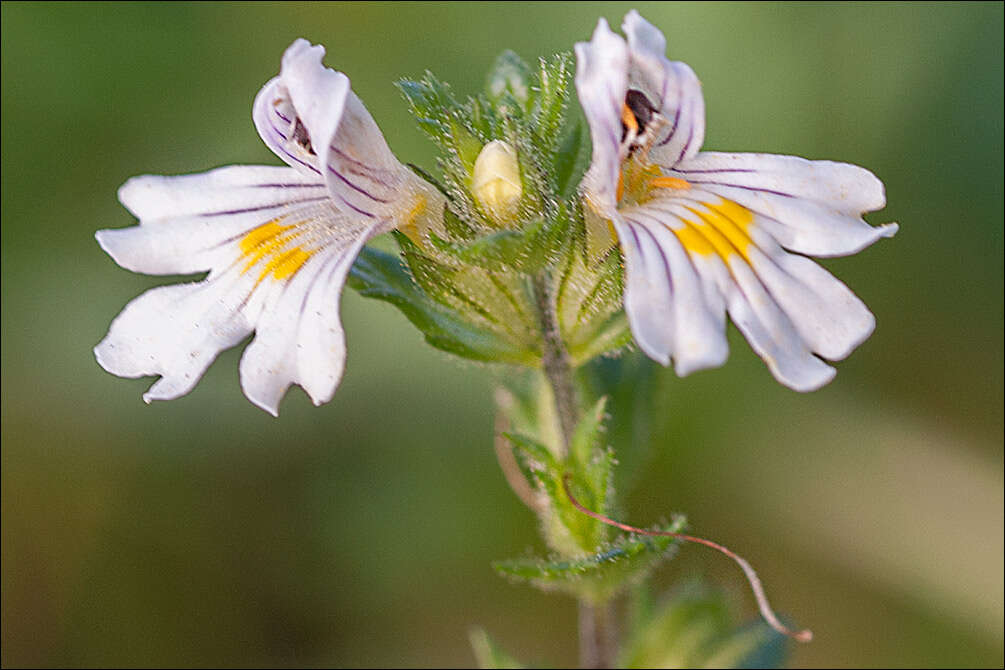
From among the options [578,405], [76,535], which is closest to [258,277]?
[578,405]

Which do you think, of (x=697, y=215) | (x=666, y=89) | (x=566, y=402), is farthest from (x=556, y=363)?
(x=666, y=89)

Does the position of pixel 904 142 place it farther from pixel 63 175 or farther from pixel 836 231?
pixel 63 175

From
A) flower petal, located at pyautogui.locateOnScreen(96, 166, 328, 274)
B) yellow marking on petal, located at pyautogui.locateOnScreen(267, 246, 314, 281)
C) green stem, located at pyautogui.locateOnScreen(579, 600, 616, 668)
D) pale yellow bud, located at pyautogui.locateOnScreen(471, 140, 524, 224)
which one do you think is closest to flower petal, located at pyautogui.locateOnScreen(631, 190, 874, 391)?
pale yellow bud, located at pyautogui.locateOnScreen(471, 140, 524, 224)

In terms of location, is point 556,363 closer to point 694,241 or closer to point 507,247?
point 507,247

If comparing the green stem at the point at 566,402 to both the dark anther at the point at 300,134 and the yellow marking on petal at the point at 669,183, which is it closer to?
the yellow marking on petal at the point at 669,183

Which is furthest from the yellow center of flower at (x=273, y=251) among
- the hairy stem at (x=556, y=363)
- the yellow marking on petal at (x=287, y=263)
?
the hairy stem at (x=556, y=363)

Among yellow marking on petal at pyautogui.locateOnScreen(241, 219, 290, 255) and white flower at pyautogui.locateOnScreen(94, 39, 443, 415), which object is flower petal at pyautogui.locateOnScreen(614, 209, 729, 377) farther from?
yellow marking on petal at pyautogui.locateOnScreen(241, 219, 290, 255)

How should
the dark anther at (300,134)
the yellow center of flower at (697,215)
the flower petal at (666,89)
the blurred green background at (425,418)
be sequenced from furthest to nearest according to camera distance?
the blurred green background at (425,418), the dark anther at (300,134), the flower petal at (666,89), the yellow center of flower at (697,215)
